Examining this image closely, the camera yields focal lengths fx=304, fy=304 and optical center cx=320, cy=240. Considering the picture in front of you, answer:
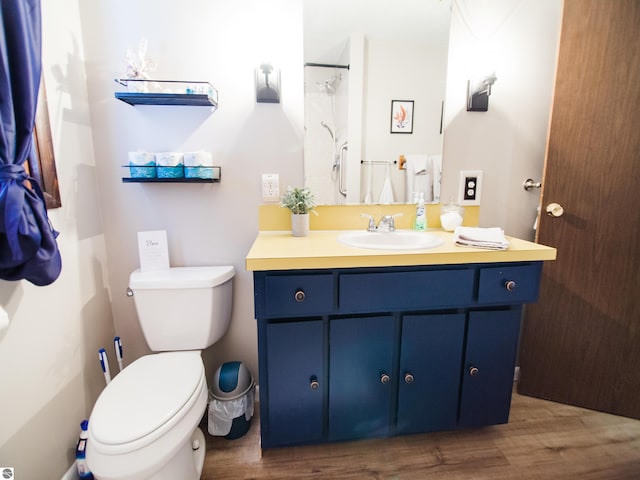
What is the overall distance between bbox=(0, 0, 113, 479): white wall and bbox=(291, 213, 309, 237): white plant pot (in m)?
0.89

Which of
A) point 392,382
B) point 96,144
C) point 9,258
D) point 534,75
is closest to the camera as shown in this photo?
point 9,258

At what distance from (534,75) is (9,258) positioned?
87.1 inches

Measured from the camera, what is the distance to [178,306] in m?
1.30

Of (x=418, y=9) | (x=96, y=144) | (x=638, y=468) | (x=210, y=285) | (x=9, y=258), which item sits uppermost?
→ (x=418, y=9)

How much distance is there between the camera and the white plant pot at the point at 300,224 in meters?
1.40

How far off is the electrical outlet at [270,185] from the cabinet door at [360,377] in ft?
2.22

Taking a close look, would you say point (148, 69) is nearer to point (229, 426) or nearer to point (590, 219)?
point (229, 426)

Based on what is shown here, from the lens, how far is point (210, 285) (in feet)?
4.29

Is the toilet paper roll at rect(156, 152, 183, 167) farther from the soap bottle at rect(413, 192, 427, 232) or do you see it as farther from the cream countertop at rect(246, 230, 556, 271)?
the soap bottle at rect(413, 192, 427, 232)

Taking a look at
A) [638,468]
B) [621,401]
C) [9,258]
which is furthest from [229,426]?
[621,401]

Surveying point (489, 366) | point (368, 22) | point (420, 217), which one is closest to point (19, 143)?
point (368, 22)

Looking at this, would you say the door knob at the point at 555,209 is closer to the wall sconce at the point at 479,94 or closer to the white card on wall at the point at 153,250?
the wall sconce at the point at 479,94

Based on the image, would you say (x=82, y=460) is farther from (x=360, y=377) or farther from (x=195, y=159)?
(x=195, y=159)

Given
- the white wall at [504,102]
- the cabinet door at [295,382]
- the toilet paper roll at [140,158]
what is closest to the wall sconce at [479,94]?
the white wall at [504,102]
